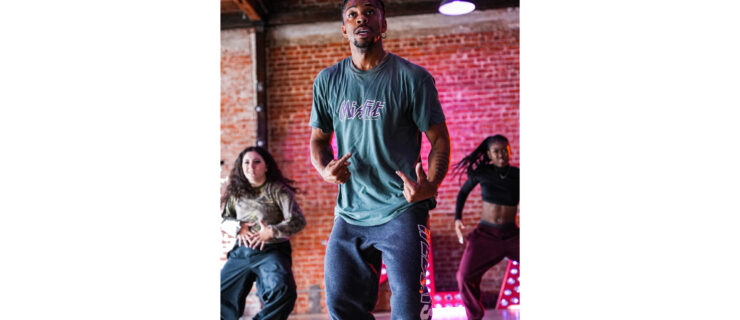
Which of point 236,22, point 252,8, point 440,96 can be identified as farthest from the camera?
point 236,22

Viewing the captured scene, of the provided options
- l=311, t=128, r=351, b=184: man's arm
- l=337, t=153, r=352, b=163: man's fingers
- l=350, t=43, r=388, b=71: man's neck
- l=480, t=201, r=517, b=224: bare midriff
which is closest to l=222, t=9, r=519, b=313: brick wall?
l=480, t=201, r=517, b=224: bare midriff

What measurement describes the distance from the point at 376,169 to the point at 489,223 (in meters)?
3.20

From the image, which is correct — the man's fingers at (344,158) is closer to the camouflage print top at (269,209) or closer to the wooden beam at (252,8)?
the camouflage print top at (269,209)

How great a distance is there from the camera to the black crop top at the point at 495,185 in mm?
5316

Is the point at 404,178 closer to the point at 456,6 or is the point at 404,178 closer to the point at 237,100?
the point at 456,6

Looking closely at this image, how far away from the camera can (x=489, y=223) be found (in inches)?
208

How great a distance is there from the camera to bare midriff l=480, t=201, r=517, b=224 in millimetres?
5270

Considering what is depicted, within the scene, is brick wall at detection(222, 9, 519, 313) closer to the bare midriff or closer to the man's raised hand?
the bare midriff

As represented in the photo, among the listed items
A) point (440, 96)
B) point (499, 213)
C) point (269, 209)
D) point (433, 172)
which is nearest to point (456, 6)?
point (440, 96)

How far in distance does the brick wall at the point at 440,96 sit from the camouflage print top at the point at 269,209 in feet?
7.77

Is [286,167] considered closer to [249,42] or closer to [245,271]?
[249,42]

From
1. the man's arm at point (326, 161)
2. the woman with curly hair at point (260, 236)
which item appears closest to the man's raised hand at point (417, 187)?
the man's arm at point (326, 161)
